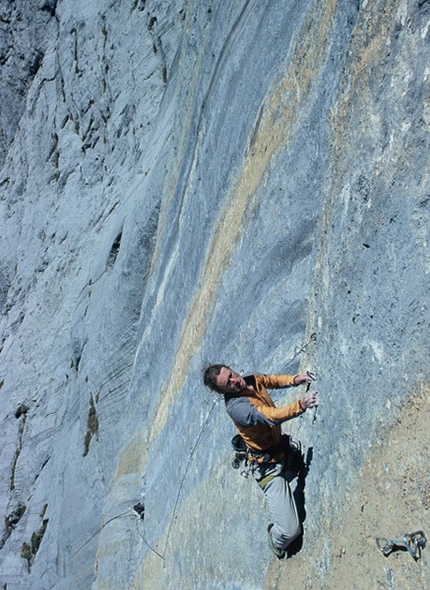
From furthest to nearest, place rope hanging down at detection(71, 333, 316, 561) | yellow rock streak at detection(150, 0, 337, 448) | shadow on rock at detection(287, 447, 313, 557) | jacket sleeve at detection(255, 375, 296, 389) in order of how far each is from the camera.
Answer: yellow rock streak at detection(150, 0, 337, 448)
rope hanging down at detection(71, 333, 316, 561)
jacket sleeve at detection(255, 375, 296, 389)
shadow on rock at detection(287, 447, 313, 557)

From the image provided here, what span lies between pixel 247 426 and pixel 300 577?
1.26 meters

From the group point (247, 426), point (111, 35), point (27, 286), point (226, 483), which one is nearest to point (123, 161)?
point (111, 35)

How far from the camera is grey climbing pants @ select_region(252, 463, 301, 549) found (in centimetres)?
655

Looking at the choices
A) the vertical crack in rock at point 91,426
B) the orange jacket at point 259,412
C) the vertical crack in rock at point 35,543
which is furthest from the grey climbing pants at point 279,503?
the vertical crack in rock at point 35,543

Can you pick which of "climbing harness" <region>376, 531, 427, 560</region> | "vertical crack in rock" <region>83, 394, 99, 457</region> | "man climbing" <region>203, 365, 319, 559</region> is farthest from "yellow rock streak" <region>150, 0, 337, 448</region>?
"climbing harness" <region>376, 531, 427, 560</region>

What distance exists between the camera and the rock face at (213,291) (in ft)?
17.7

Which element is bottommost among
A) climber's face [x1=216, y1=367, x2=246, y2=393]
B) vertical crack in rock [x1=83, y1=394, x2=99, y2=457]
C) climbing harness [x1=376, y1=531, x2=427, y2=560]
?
vertical crack in rock [x1=83, y1=394, x2=99, y2=457]

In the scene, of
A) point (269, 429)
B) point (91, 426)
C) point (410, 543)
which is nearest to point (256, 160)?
point (269, 429)

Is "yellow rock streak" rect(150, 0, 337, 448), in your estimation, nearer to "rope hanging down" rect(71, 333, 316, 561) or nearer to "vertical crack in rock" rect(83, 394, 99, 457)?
"rope hanging down" rect(71, 333, 316, 561)

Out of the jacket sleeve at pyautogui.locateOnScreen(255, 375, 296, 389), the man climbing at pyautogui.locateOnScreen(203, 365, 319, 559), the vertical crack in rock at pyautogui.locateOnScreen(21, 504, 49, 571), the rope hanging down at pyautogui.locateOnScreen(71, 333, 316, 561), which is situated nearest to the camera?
the man climbing at pyautogui.locateOnScreen(203, 365, 319, 559)

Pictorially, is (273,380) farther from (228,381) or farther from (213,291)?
(213,291)

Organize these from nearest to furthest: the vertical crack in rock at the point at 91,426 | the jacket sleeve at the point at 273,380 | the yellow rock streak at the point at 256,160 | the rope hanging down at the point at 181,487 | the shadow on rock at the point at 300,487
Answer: the shadow on rock at the point at 300,487, the jacket sleeve at the point at 273,380, the rope hanging down at the point at 181,487, the yellow rock streak at the point at 256,160, the vertical crack in rock at the point at 91,426

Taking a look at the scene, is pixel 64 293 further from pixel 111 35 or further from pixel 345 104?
pixel 345 104

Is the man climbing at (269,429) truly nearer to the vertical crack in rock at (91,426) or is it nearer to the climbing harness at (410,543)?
the climbing harness at (410,543)
